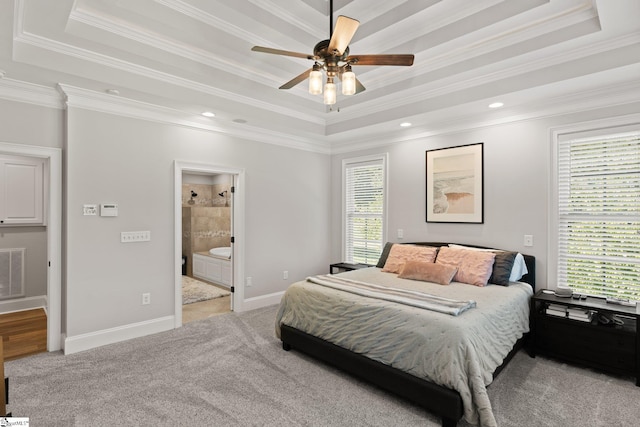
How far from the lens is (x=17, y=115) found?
10.4ft

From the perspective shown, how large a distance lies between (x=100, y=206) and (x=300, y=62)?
256 cm

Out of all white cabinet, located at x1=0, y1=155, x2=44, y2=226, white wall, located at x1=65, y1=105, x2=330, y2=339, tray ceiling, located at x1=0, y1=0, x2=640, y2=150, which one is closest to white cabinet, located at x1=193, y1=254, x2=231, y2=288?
white wall, located at x1=65, y1=105, x2=330, y2=339

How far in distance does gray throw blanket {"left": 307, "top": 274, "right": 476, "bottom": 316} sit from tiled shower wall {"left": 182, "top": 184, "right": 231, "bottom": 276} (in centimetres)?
437

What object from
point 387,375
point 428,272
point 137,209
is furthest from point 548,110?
point 137,209

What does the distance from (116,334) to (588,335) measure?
4.57 meters

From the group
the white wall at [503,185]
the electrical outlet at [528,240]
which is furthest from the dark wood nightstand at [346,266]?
the electrical outlet at [528,240]

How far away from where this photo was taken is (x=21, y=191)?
15.0 ft

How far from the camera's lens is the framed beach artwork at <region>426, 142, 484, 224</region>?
411 cm

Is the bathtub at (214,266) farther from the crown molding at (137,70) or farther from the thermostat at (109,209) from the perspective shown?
the crown molding at (137,70)

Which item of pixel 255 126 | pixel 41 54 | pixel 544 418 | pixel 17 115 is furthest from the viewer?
pixel 255 126

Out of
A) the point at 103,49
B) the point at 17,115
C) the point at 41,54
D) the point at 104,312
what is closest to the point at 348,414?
the point at 104,312

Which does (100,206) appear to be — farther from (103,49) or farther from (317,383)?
(317,383)

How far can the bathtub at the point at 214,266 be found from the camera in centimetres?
594

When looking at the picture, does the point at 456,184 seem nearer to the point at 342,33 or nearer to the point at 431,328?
the point at 431,328
